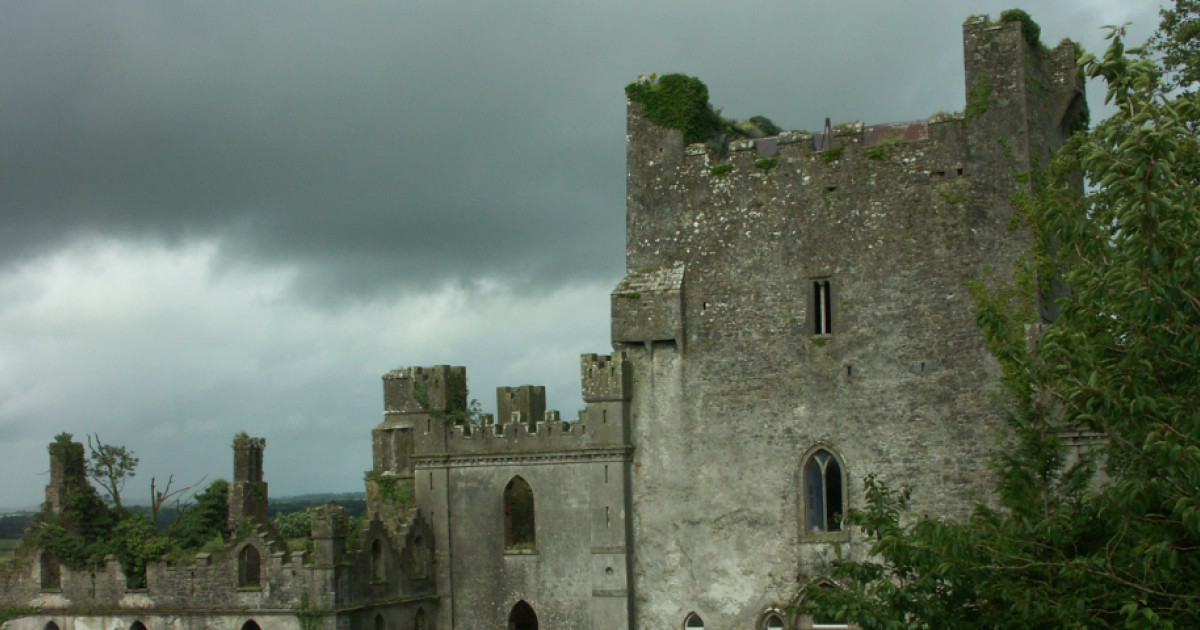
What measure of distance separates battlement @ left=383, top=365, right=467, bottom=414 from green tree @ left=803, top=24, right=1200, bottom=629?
13868 mm

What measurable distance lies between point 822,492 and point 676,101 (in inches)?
372

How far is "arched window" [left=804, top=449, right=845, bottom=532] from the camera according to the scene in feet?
98.8

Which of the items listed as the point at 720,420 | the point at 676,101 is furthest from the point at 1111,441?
the point at 676,101

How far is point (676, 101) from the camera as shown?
1278 inches

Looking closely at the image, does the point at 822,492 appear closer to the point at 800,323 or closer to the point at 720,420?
the point at 720,420

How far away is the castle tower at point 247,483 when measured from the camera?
129 feet

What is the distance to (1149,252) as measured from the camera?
52.5 ft

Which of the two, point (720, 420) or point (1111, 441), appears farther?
point (720, 420)

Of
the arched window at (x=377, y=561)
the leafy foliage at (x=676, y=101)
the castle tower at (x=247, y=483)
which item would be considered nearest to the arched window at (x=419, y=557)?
the arched window at (x=377, y=561)

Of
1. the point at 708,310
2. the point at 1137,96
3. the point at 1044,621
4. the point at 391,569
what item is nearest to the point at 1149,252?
the point at 1137,96

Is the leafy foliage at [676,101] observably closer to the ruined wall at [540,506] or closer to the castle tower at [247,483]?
the ruined wall at [540,506]

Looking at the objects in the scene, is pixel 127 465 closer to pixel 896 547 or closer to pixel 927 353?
pixel 927 353

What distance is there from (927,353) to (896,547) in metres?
9.48

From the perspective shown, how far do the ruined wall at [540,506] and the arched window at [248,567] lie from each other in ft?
13.4
